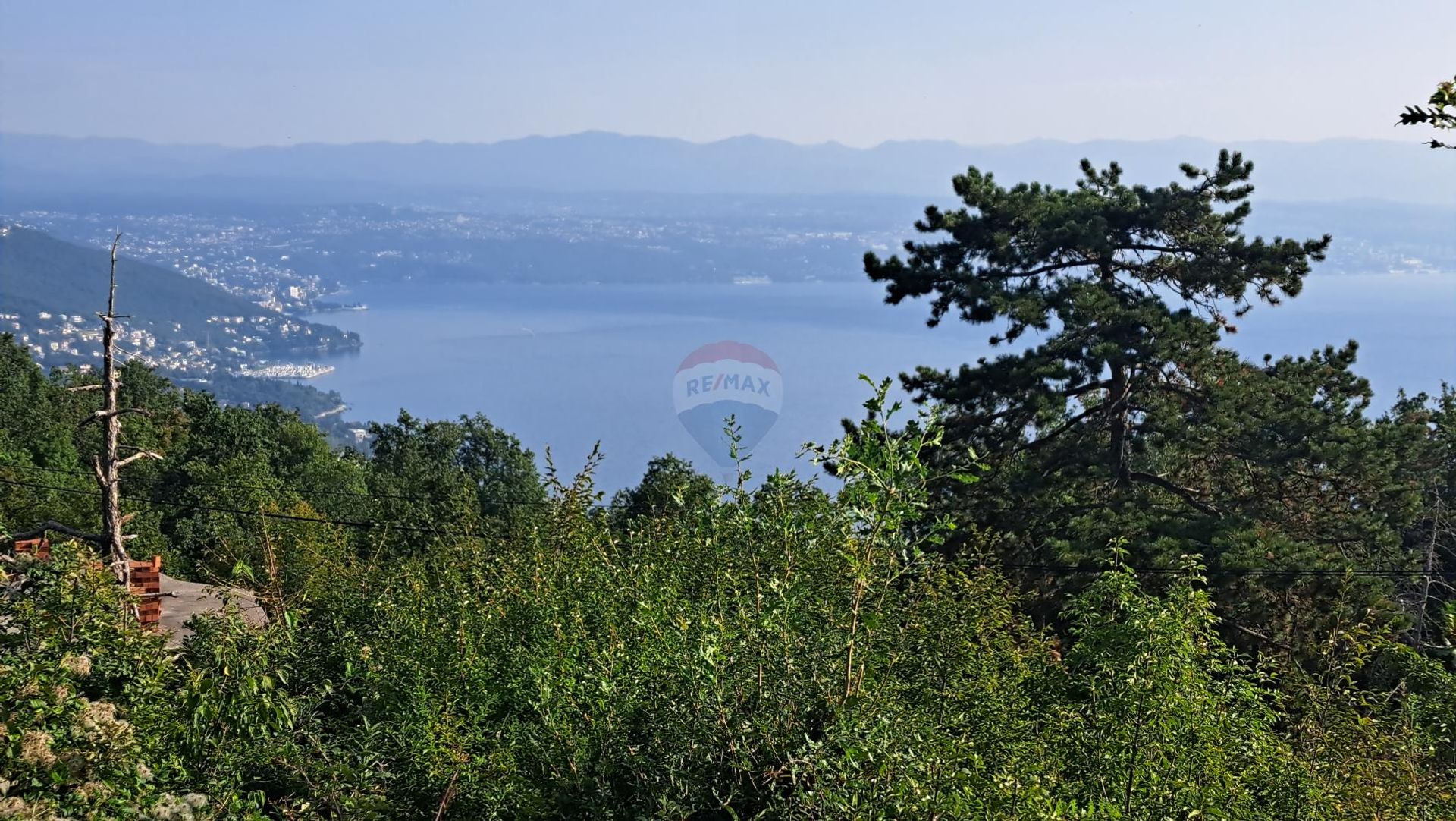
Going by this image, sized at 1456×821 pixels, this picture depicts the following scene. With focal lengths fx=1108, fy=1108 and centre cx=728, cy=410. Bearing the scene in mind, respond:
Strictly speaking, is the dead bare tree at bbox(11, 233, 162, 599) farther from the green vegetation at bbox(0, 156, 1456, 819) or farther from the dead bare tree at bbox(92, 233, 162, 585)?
the green vegetation at bbox(0, 156, 1456, 819)

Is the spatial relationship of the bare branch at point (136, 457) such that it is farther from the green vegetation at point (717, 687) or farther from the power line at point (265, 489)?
the power line at point (265, 489)

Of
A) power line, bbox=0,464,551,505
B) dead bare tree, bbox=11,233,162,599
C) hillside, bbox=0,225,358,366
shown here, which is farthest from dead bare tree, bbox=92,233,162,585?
hillside, bbox=0,225,358,366

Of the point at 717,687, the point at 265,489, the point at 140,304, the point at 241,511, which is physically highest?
the point at 717,687

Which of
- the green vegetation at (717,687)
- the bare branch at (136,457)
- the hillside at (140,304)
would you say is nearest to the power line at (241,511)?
the bare branch at (136,457)

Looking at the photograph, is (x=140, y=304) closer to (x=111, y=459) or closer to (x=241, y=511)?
(x=241, y=511)

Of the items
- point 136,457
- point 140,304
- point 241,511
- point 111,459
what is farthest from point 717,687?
point 140,304

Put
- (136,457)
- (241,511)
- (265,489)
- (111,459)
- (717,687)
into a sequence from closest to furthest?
1. (717,687)
2. (136,457)
3. (111,459)
4. (241,511)
5. (265,489)

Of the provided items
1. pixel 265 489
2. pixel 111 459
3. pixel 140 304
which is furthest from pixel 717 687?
pixel 140 304

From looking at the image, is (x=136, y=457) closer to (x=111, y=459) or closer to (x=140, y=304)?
(x=111, y=459)

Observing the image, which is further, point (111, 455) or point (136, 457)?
point (111, 455)

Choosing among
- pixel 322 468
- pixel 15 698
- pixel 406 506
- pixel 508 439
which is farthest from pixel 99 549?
pixel 508 439

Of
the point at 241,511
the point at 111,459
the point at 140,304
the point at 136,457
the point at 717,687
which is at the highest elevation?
the point at 717,687

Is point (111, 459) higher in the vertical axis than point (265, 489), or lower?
higher

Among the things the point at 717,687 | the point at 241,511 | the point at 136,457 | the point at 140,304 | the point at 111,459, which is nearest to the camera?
the point at 717,687
